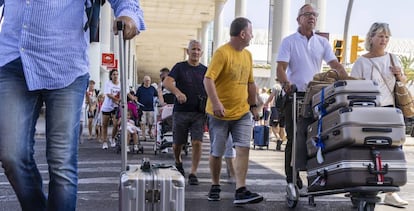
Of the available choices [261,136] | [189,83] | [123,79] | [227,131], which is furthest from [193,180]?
[261,136]

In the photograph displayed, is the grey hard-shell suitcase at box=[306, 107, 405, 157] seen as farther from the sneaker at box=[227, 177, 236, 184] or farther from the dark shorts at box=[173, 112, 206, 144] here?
the dark shorts at box=[173, 112, 206, 144]

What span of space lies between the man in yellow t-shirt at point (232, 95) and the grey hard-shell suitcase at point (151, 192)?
2.97 meters

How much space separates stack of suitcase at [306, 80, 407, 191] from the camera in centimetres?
439

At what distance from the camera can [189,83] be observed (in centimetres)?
812

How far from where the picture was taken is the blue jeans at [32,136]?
2941mm

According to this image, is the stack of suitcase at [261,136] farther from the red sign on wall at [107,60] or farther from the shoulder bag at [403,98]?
the red sign on wall at [107,60]

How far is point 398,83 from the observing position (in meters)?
5.93

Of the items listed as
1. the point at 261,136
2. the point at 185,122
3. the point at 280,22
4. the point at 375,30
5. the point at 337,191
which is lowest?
the point at 261,136

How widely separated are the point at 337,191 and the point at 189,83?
3.84 metres

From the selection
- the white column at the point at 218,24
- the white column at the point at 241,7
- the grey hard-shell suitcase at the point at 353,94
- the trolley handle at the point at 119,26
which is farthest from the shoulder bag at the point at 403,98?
the white column at the point at 218,24

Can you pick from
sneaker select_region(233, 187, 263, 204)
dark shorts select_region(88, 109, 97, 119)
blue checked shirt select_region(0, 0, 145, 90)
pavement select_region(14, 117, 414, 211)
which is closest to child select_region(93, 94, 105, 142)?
dark shorts select_region(88, 109, 97, 119)

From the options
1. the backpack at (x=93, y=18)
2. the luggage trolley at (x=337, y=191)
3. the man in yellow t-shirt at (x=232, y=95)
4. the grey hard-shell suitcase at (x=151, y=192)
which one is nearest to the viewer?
the grey hard-shell suitcase at (x=151, y=192)

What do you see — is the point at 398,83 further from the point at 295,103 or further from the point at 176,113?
the point at 176,113

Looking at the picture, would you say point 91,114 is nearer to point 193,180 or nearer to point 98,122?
point 98,122
